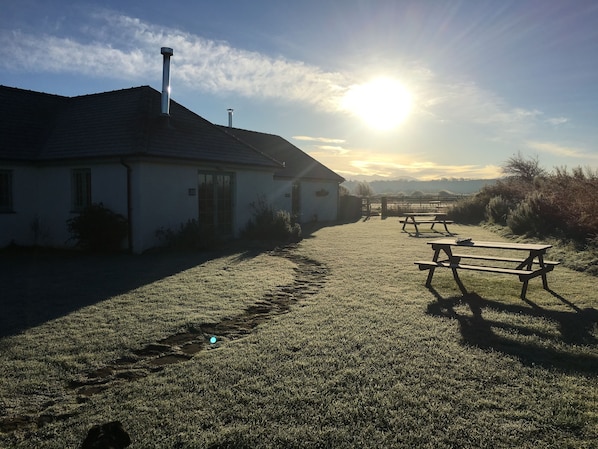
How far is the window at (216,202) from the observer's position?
46.7 ft


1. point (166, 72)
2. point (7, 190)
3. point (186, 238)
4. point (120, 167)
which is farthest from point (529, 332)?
point (7, 190)

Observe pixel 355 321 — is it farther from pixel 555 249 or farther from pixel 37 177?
pixel 37 177

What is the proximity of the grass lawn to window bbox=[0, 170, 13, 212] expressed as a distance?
6.09m

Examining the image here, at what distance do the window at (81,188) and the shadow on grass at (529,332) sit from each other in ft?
35.8

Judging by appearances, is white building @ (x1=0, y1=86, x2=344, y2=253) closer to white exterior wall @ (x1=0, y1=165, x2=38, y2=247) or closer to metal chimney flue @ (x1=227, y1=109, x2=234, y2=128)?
white exterior wall @ (x1=0, y1=165, x2=38, y2=247)

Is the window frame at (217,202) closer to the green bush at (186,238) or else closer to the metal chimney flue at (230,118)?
the green bush at (186,238)

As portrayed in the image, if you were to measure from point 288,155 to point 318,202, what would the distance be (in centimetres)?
328

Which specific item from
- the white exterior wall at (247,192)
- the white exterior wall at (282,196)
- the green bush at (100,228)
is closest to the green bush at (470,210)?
the white exterior wall at (282,196)

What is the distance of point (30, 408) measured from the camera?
363 cm

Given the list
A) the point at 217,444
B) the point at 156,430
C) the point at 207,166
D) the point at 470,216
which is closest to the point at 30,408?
the point at 156,430

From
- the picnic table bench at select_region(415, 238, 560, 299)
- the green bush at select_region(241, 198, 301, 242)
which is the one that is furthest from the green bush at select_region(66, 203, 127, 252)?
the picnic table bench at select_region(415, 238, 560, 299)

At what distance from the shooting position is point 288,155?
25266 mm

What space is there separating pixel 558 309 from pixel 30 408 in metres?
6.86

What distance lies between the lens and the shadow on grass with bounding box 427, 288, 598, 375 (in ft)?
14.9
